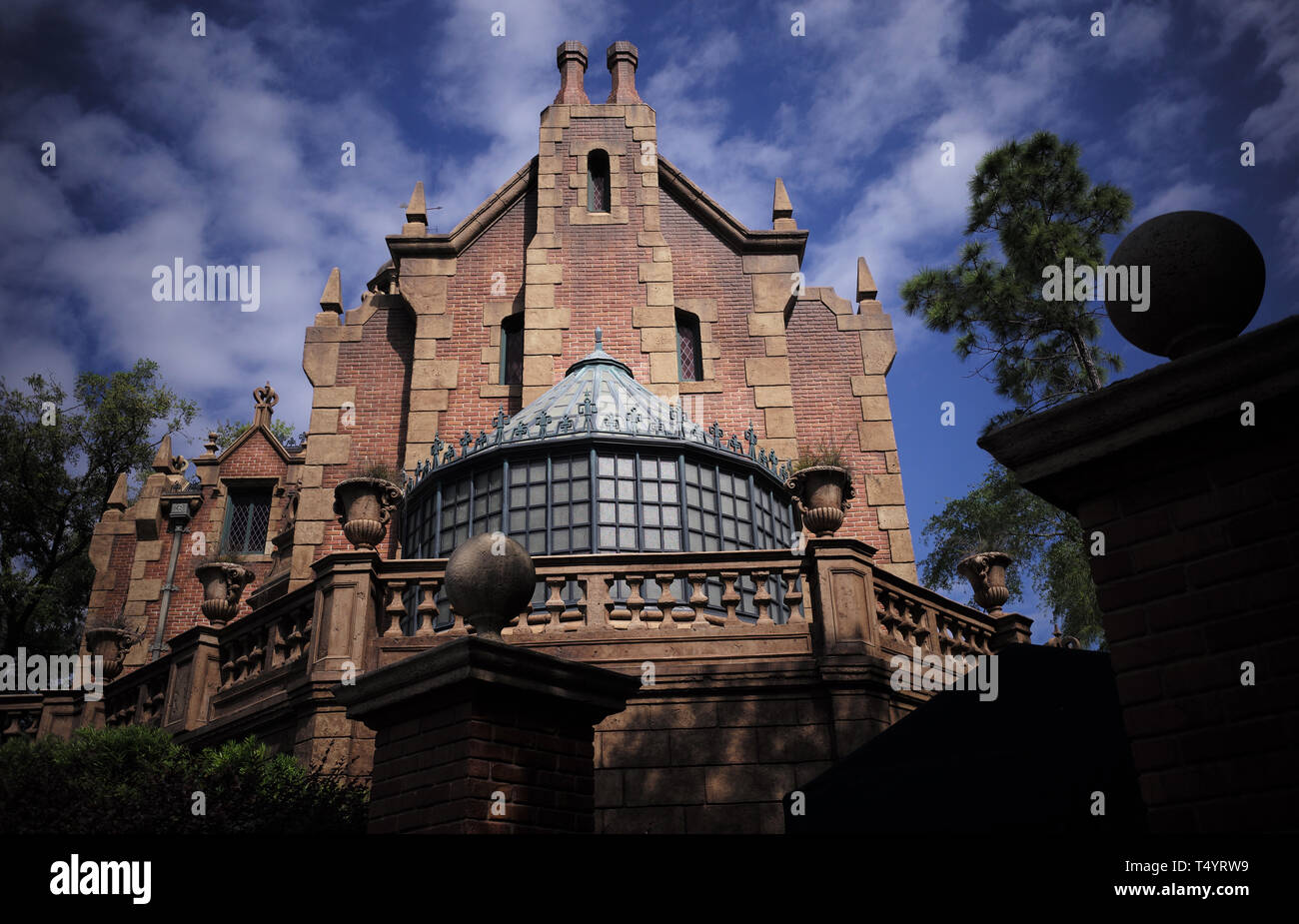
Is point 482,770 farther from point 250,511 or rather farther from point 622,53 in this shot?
point 250,511

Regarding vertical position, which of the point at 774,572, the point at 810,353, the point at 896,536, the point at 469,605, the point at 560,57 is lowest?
the point at 469,605

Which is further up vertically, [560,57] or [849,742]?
[560,57]

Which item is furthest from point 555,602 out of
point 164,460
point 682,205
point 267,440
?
point 164,460

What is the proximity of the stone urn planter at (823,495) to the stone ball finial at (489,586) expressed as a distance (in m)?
4.97

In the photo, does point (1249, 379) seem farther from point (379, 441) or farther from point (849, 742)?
Answer: point (379, 441)

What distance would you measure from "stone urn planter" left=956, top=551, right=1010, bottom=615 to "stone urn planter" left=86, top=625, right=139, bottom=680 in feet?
36.1

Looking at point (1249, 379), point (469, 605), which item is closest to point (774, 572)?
point (469, 605)

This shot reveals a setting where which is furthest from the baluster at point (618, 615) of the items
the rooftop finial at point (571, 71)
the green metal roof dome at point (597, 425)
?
the rooftop finial at point (571, 71)

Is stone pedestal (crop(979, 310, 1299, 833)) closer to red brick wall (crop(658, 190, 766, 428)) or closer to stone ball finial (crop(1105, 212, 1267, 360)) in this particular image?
stone ball finial (crop(1105, 212, 1267, 360))

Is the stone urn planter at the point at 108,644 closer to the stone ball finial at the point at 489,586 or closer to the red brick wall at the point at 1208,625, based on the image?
the stone ball finial at the point at 489,586

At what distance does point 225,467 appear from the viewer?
2961 centimetres

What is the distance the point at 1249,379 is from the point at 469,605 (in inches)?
166

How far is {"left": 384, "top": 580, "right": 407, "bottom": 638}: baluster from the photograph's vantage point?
9.94m
